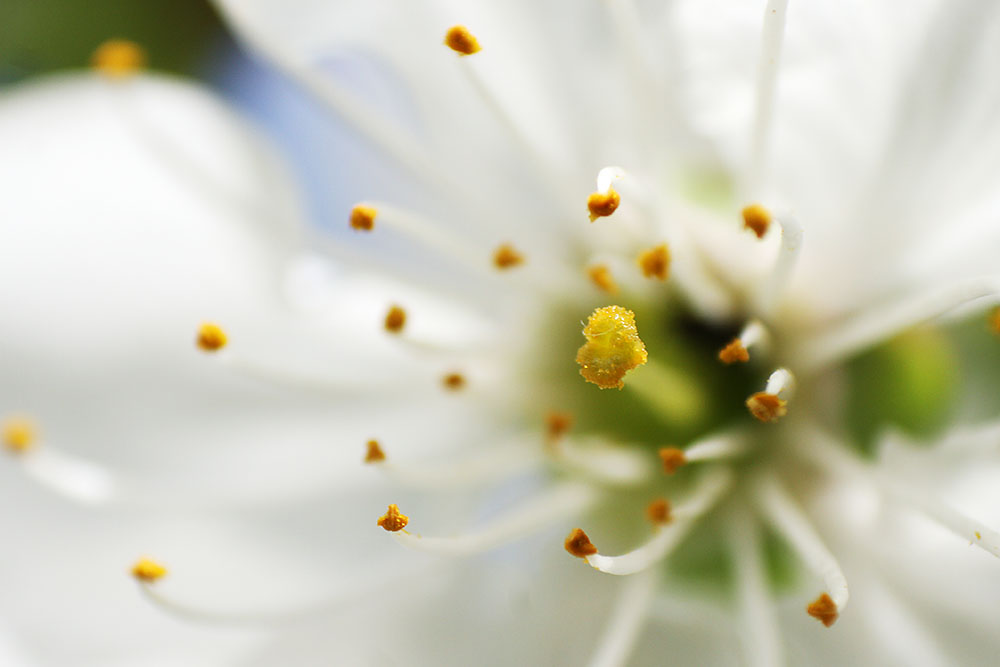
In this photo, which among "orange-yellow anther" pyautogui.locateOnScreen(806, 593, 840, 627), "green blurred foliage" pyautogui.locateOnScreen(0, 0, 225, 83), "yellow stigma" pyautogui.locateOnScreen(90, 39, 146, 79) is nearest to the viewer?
"orange-yellow anther" pyautogui.locateOnScreen(806, 593, 840, 627)

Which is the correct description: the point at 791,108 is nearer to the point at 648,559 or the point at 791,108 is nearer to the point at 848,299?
the point at 848,299

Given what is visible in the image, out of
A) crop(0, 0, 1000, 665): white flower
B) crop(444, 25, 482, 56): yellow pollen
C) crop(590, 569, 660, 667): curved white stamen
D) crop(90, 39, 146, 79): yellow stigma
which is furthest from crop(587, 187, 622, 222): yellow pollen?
crop(90, 39, 146, 79): yellow stigma

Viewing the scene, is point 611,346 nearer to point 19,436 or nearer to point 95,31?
point 19,436

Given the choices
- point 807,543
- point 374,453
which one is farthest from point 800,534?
point 374,453

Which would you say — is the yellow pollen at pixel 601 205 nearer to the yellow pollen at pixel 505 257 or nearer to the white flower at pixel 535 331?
the white flower at pixel 535 331

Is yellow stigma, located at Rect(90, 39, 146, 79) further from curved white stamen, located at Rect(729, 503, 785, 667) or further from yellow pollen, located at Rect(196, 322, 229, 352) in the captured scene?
curved white stamen, located at Rect(729, 503, 785, 667)

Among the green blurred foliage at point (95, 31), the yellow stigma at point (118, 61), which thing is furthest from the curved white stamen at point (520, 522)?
the green blurred foliage at point (95, 31)
